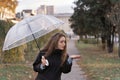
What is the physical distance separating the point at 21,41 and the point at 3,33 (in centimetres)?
1352

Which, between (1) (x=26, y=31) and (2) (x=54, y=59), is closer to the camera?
(2) (x=54, y=59)

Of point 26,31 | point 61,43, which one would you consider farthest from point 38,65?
point 26,31

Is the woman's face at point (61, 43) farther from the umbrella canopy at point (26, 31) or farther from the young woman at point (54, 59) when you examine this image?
the umbrella canopy at point (26, 31)

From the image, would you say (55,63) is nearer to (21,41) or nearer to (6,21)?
(21,41)

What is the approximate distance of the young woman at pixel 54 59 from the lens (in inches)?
218

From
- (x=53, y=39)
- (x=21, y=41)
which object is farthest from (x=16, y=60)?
(x=53, y=39)

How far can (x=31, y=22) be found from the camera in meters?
6.77

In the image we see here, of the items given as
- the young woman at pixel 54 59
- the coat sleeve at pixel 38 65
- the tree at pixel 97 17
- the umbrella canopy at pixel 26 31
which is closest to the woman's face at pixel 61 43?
the young woman at pixel 54 59

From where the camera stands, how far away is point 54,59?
5625 mm

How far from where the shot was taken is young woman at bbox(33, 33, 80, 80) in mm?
5547

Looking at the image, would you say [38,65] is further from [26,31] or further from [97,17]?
[97,17]

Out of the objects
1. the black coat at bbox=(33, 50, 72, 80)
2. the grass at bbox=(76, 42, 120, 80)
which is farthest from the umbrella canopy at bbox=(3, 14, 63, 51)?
the grass at bbox=(76, 42, 120, 80)

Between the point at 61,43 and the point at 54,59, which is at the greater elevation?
the point at 61,43

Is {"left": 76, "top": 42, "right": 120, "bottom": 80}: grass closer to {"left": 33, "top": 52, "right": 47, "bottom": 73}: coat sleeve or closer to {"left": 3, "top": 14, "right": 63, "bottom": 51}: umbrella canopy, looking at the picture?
{"left": 3, "top": 14, "right": 63, "bottom": 51}: umbrella canopy
